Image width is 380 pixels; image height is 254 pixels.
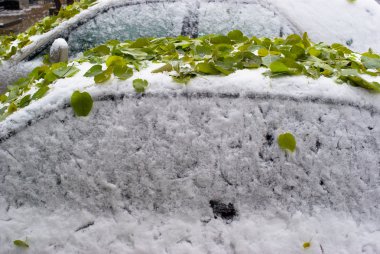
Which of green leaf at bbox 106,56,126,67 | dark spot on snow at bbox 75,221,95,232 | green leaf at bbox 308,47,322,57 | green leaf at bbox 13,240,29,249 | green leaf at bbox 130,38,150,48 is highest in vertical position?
green leaf at bbox 106,56,126,67

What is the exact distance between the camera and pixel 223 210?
5.32 feet

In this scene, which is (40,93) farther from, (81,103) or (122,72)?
(122,72)

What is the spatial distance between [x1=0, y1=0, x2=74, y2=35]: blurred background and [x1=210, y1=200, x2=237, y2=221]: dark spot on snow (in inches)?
356

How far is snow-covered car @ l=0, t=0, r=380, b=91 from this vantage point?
12.0 ft

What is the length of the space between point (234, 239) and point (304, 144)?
437 millimetres

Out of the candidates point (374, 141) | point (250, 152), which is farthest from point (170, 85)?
point (374, 141)

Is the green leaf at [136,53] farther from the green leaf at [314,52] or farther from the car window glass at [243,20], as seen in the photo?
the car window glass at [243,20]

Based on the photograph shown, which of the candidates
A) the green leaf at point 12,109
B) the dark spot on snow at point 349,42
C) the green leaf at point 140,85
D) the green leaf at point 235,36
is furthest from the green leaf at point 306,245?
the dark spot on snow at point 349,42

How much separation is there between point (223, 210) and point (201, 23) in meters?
2.36

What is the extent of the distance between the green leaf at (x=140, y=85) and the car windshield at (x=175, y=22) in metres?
1.98

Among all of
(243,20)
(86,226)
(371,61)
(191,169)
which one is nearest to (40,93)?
(86,226)

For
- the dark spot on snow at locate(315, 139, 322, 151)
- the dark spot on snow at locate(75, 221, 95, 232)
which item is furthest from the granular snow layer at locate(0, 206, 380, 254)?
the dark spot on snow at locate(315, 139, 322, 151)

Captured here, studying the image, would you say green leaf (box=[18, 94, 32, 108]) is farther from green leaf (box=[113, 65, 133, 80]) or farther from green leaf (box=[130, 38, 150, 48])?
green leaf (box=[130, 38, 150, 48])

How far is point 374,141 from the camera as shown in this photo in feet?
5.51
